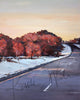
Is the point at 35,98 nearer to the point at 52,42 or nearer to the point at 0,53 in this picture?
the point at 0,53

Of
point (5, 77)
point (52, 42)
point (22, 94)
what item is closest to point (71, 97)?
point (22, 94)

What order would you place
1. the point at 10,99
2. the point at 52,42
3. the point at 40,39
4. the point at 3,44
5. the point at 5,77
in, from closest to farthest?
the point at 10,99
the point at 5,77
the point at 3,44
the point at 40,39
the point at 52,42

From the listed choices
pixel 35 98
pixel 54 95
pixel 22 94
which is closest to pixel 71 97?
pixel 54 95

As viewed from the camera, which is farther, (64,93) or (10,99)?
(64,93)

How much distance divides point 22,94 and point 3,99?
1274 mm

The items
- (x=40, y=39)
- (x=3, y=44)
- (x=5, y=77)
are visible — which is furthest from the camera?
(x=40, y=39)

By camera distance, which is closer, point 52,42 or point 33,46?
point 33,46

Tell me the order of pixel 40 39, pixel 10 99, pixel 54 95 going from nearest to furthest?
pixel 10 99, pixel 54 95, pixel 40 39

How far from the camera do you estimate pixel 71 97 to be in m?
9.67

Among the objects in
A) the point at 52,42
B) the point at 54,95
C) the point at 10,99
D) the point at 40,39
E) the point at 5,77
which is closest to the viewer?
the point at 10,99

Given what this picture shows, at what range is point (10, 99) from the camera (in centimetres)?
925

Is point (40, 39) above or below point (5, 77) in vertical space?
above

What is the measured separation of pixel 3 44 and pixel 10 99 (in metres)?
38.9

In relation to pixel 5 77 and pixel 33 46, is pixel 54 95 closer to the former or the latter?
pixel 5 77
